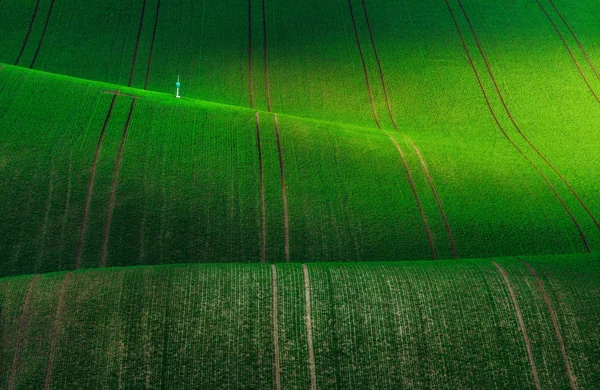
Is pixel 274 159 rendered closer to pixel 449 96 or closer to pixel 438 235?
pixel 438 235

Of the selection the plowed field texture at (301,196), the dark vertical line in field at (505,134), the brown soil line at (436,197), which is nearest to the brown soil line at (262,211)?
the plowed field texture at (301,196)

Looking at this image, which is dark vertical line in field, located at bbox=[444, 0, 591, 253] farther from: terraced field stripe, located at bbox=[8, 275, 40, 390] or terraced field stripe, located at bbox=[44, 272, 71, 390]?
terraced field stripe, located at bbox=[8, 275, 40, 390]

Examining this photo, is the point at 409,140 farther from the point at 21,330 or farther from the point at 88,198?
the point at 21,330

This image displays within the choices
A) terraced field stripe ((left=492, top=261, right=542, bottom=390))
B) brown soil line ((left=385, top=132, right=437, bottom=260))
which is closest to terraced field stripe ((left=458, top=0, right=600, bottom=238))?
brown soil line ((left=385, top=132, right=437, bottom=260))

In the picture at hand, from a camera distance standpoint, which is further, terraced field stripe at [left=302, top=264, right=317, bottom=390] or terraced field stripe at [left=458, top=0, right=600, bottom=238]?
terraced field stripe at [left=458, top=0, right=600, bottom=238]

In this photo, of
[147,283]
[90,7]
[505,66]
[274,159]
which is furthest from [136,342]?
[90,7]
